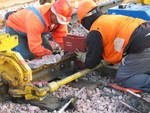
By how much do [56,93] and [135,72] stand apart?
1.46 meters

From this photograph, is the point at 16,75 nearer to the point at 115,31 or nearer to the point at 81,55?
the point at 81,55

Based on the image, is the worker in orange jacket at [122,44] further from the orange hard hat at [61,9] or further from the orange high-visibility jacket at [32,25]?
the orange high-visibility jacket at [32,25]

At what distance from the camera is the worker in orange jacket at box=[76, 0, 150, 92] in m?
5.14

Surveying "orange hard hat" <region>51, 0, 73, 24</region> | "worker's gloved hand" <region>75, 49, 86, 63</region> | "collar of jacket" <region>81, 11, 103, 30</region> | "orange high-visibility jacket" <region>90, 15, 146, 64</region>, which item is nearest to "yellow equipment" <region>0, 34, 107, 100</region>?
"worker's gloved hand" <region>75, 49, 86, 63</region>

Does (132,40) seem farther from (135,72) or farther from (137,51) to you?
(135,72)

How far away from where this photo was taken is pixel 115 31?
5234 mm

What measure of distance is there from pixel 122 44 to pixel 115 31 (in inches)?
10.4

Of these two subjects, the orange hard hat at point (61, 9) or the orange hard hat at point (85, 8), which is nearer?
the orange hard hat at point (85, 8)

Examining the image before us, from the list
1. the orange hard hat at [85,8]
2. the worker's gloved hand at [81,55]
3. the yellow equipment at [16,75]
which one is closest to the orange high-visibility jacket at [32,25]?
the worker's gloved hand at [81,55]

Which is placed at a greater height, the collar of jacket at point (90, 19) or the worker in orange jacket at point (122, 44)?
the collar of jacket at point (90, 19)

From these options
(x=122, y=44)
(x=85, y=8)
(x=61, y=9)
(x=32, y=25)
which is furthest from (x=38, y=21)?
(x=122, y=44)

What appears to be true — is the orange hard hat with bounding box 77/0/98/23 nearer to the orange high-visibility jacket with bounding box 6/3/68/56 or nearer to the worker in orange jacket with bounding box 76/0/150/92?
the worker in orange jacket with bounding box 76/0/150/92

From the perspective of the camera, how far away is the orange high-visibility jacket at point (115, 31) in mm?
5172

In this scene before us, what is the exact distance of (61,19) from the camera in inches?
227
